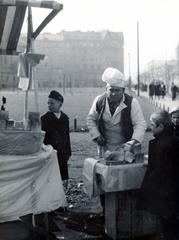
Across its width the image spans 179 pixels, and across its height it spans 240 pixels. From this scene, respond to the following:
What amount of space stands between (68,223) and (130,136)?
1.40 meters

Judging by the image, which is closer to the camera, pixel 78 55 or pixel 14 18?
pixel 14 18

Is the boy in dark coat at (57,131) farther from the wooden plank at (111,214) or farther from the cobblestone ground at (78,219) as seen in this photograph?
the wooden plank at (111,214)

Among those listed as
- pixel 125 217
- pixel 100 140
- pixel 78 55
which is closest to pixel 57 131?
pixel 100 140

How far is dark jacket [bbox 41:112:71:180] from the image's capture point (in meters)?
6.00

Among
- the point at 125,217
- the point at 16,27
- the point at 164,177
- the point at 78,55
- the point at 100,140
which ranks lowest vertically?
the point at 125,217

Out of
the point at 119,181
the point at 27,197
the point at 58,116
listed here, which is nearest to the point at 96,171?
the point at 119,181

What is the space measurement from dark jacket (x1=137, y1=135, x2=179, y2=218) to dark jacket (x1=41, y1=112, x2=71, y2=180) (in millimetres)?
2307

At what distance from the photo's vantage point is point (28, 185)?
167 inches

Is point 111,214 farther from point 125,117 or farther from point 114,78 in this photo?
point 114,78

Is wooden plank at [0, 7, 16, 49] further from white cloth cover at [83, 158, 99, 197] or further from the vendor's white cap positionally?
white cloth cover at [83, 158, 99, 197]

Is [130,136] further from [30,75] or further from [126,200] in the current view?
[30,75]

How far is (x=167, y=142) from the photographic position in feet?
12.8

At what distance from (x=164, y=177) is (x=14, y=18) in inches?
139

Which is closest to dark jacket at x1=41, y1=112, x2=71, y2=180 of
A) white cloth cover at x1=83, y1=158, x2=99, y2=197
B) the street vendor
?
the street vendor
